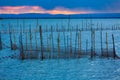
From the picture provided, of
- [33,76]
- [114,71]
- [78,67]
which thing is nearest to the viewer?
[33,76]

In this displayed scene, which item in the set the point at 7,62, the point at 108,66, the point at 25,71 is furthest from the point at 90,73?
the point at 7,62

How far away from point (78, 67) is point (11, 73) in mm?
3953

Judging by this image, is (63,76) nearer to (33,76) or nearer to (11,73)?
(33,76)

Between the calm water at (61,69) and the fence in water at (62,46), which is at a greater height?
the fence in water at (62,46)

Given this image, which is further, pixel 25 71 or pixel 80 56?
pixel 80 56

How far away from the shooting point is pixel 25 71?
53.8ft

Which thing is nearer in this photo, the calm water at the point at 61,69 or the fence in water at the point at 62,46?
the calm water at the point at 61,69

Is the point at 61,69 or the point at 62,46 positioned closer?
the point at 61,69

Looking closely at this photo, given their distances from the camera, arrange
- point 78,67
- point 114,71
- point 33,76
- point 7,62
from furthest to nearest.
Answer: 1. point 7,62
2. point 78,67
3. point 114,71
4. point 33,76

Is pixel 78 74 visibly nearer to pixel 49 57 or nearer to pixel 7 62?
pixel 49 57

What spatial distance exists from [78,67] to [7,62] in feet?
15.1

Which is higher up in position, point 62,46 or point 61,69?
point 62,46

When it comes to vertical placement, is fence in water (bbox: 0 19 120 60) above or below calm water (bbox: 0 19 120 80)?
above

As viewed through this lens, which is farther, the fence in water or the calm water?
the fence in water
